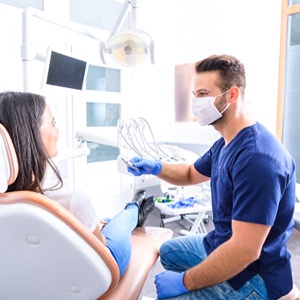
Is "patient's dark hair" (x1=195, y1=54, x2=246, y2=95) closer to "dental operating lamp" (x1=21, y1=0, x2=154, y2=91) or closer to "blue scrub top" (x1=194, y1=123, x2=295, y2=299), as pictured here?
"blue scrub top" (x1=194, y1=123, x2=295, y2=299)

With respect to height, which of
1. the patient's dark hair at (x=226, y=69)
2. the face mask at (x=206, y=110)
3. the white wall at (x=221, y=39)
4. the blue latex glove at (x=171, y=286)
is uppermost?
the white wall at (x=221, y=39)

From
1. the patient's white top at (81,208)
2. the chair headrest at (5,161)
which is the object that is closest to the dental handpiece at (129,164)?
the patient's white top at (81,208)

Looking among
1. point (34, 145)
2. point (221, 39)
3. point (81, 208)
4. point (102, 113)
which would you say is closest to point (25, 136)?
point (34, 145)

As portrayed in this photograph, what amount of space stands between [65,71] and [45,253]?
3.57ft

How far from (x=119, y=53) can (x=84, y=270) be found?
103 centimetres

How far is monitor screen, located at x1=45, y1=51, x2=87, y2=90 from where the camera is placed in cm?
146

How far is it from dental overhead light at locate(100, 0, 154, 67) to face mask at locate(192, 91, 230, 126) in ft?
1.25

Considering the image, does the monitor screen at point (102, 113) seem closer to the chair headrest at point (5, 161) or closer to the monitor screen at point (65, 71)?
the monitor screen at point (65, 71)

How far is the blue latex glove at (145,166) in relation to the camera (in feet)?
4.77

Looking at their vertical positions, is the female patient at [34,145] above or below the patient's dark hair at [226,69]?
below

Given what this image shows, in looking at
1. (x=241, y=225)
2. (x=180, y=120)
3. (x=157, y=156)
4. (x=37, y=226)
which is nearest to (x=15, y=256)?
(x=37, y=226)

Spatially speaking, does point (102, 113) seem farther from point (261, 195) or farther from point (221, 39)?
point (261, 195)

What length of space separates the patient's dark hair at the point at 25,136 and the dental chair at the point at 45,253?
8.5 inches

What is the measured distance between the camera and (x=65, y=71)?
1.56 metres
